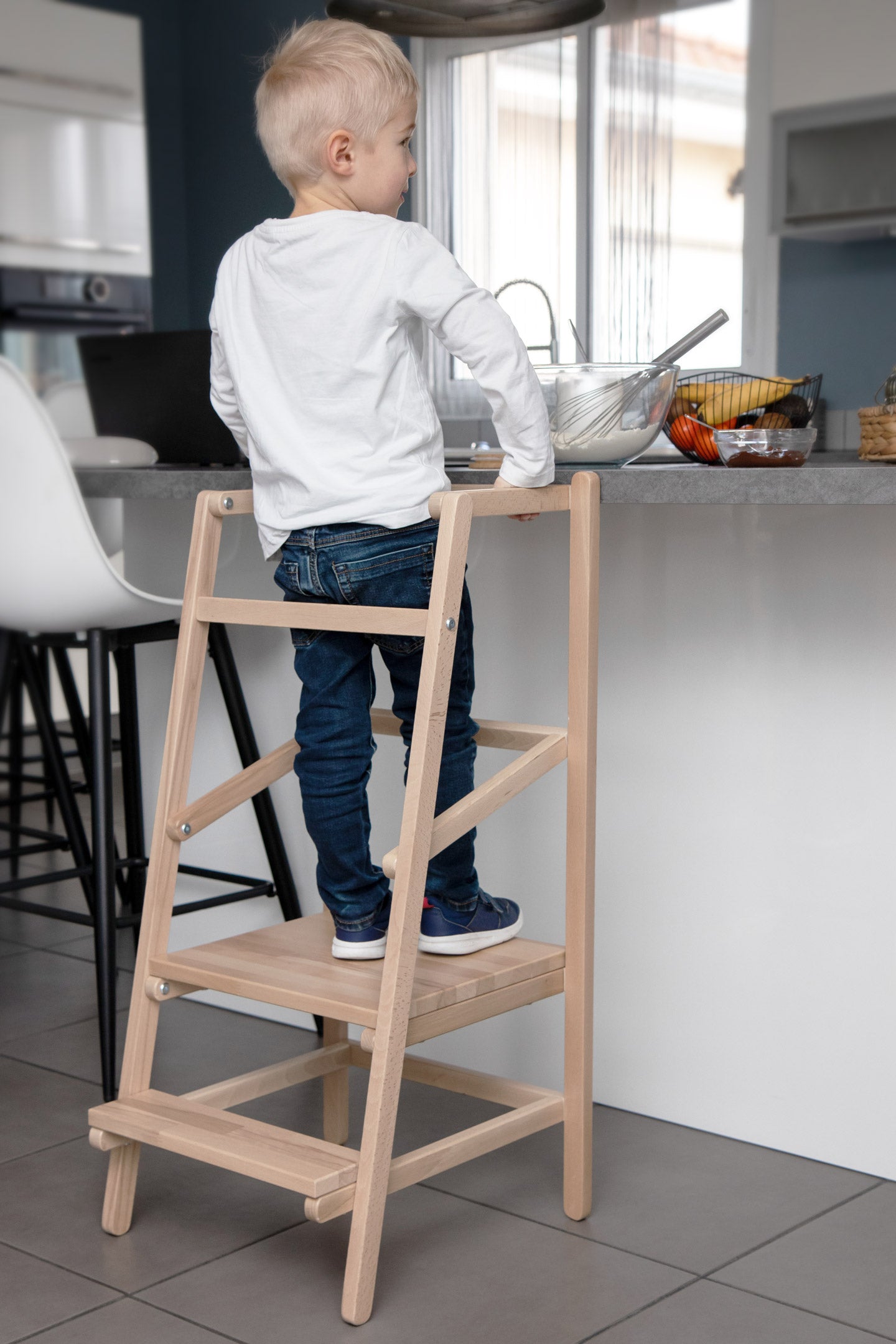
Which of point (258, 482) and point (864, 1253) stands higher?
point (258, 482)

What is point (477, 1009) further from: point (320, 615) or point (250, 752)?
point (250, 752)

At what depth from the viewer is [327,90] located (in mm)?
1547

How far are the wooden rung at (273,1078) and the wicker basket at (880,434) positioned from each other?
97cm

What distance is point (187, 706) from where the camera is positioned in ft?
5.64

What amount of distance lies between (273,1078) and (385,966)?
0.38 m

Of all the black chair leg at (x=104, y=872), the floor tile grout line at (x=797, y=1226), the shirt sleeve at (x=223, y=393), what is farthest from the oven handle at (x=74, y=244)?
the floor tile grout line at (x=797, y=1226)

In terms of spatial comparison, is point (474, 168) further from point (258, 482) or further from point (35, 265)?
point (258, 482)

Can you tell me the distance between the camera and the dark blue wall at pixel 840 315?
13.5 ft

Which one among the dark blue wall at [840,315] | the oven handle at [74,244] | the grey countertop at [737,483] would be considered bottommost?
the grey countertop at [737,483]

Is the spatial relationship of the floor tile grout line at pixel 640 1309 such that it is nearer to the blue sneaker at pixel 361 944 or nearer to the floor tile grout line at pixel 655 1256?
the floor tile grout line at pixel 655 1256

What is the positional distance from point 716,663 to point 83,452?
1019 mm

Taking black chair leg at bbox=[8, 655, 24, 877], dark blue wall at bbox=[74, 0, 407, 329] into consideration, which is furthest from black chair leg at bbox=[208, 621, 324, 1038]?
dark blue wall at bbox=[74, 0, 407, 329]

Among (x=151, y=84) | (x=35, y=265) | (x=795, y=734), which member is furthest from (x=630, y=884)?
(x=151, y=84)

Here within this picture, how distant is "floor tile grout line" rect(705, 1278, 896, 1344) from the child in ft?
1.73
